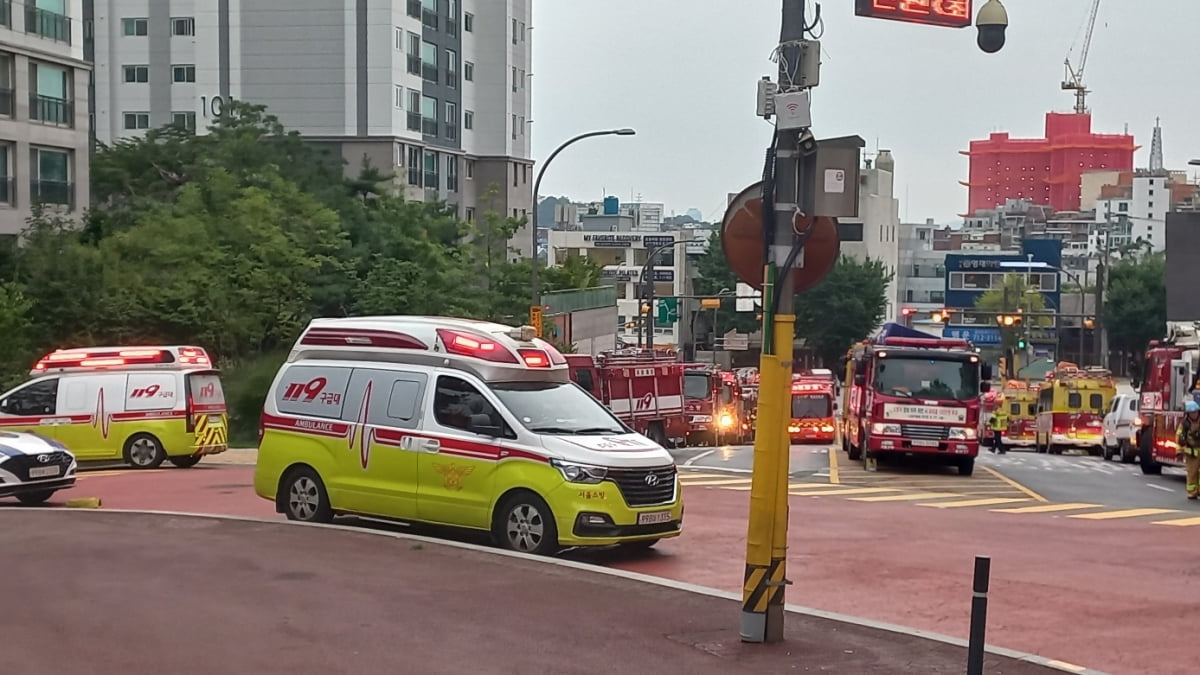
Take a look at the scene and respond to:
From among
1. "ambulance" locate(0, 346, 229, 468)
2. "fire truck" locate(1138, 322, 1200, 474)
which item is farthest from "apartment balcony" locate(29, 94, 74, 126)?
"fire truck" locate(1138, 322, 1200, 474)

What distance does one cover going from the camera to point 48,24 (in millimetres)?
45688

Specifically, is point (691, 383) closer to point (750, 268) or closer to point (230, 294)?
point (230, 294)

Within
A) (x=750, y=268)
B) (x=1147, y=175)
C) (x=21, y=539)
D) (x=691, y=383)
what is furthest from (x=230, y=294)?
(x=1147, y=175)

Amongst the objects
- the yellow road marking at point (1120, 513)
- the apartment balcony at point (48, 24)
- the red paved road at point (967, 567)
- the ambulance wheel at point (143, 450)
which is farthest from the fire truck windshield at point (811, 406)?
the red paved road at point (967, 567)

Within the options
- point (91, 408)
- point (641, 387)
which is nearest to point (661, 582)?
point (91, 408)

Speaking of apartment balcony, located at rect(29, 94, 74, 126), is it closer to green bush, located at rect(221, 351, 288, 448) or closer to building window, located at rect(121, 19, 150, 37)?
green bush, located at rect(221, 351, 288, 448)

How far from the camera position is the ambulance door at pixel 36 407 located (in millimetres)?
26672

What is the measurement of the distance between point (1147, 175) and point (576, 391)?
19732 cm

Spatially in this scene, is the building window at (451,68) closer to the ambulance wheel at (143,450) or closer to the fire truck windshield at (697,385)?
the fire truck windshield at (697,385)

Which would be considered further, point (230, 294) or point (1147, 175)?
point (1147, 175)

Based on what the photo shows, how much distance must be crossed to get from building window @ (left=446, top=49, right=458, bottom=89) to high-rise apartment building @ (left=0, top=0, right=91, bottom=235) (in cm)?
2551

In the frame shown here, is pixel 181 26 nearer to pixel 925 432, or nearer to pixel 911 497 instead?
pixel 925 432

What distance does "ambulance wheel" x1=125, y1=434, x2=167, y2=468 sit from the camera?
27.0m

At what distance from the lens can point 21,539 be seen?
50.0ft
